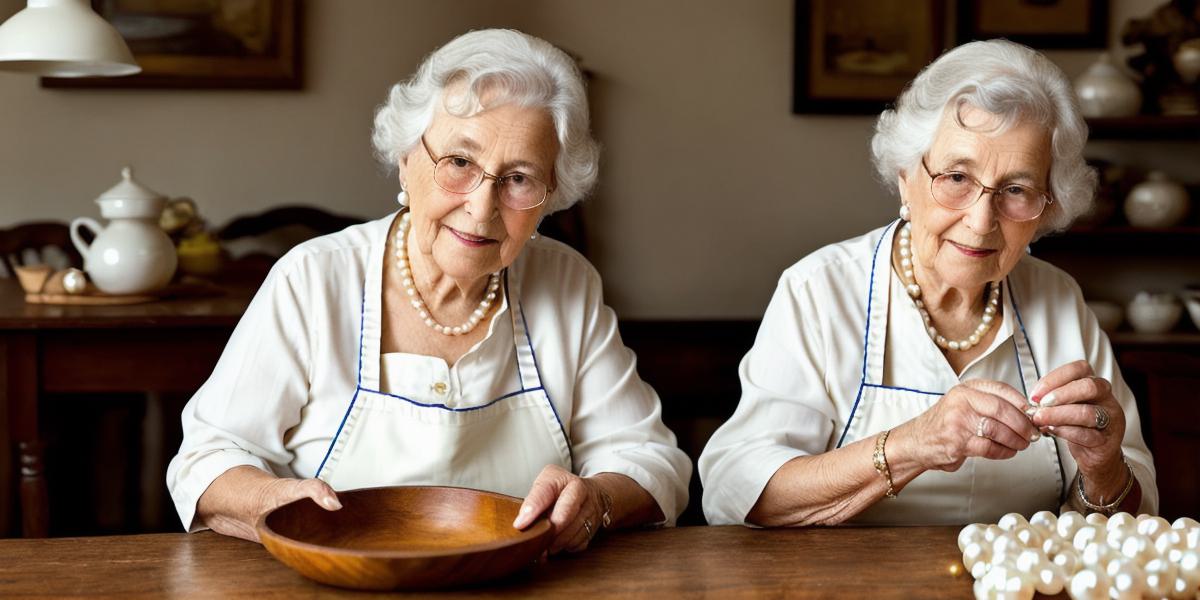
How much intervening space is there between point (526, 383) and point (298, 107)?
2662 millimetres

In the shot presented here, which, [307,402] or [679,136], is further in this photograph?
[679,136]

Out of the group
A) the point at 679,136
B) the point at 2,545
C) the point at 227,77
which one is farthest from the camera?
the point at 679,136

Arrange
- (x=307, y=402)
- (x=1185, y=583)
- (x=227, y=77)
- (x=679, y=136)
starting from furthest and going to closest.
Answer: (x=679, y=136) < (x=227, y=77) < (x=307, y=402) < (x=1185, y=583)

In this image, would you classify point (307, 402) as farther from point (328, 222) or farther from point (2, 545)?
point (328, 222)

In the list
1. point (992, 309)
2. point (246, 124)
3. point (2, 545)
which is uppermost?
point (246, 124)

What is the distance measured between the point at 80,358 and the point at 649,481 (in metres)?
1.76

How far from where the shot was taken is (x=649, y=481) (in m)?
1.75

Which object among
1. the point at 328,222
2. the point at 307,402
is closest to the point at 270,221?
the point at 328,222

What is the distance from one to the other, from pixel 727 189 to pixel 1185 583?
3.26m

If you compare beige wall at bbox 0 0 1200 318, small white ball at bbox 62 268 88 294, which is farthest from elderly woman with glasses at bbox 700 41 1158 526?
beige wall at bbox 0 0 1200 318

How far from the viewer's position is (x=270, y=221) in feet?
13.6

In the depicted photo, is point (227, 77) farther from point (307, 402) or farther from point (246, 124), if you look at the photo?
point (307, 402)

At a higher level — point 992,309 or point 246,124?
point 246,124

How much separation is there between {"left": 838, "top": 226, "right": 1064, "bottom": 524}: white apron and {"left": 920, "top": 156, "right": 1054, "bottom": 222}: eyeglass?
0.76 feet
